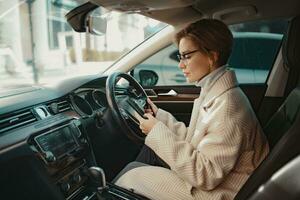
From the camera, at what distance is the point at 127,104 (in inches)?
89.7

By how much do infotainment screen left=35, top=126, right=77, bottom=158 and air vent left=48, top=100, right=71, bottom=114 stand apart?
0.16m

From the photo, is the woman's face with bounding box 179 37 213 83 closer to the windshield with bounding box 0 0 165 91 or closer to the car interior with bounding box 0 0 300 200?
the car interior with bounding box 0 0 300 200

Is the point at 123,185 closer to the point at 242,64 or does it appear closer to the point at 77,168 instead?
the point at 77,168

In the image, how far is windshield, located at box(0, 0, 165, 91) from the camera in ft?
16.4

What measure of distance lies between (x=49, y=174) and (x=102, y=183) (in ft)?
0.90

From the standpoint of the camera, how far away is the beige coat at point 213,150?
5.18 ft

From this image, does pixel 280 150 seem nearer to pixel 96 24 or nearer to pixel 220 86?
pixel 220 86

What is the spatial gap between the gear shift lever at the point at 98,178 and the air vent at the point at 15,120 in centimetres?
36

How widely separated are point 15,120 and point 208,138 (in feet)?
2.61

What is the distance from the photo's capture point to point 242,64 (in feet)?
11.2

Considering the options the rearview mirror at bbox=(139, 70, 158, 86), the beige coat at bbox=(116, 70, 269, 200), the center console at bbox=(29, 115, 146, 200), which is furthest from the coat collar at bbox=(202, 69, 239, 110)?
the rearview mirror at bbox=(139, 70, 158, 86)

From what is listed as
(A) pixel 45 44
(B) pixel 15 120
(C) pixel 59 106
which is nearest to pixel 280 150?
(B) pixel 15 120

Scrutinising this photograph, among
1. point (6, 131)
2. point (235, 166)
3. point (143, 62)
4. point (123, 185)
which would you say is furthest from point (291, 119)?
point (143, 62)

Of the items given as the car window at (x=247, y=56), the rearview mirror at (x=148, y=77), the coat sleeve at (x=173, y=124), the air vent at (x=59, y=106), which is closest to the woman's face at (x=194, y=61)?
the coat sleeve at (x=173, y=124)
